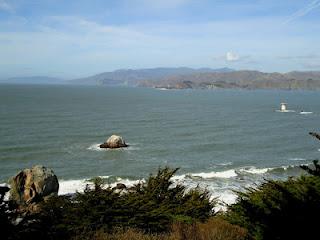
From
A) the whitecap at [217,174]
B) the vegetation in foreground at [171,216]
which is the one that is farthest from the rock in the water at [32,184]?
the whitecap at [217,174]

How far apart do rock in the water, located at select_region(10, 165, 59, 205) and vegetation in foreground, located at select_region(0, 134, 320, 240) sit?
12342 mm

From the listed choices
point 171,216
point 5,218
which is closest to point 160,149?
point 171,216

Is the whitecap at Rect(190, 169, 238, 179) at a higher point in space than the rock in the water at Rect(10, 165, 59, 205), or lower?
lower

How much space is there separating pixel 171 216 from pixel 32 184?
56.4ft

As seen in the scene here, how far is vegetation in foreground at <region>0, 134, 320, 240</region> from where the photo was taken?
23.9 feet

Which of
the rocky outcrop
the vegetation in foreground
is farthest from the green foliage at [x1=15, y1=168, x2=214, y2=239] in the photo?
the rocky outcrop

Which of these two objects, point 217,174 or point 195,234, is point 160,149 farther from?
point 195,234

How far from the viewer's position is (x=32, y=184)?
28.7 m

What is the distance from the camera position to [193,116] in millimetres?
86688

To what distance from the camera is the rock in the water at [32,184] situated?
28.4m

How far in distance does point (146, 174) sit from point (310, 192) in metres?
29.2

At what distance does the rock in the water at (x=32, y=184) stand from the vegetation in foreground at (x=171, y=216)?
12342 millimetres

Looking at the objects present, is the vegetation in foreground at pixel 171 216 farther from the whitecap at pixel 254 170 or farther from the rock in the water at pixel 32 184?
the whitecap at pixel 254 170

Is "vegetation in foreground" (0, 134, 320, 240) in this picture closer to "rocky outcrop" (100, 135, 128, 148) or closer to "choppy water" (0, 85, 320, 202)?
"choppy water" (0, 85, 320, 202)
